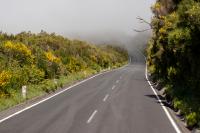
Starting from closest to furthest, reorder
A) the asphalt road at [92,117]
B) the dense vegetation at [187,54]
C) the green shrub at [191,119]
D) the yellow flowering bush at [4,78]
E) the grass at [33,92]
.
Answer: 1. the asphalt road at [92,117]
2. the green shrub at [191,119]
3. the dense vegetation at [187,54]
4. the grass at [33,92]
5. the yellow flowering bush at [4,78]

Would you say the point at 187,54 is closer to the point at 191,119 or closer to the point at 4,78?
the point at 191,119

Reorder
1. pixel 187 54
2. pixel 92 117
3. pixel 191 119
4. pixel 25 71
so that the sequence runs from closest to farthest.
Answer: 1. pixel 191 119
2. pixel 92 117
3. pixel 187 54
4. pixel 25 71

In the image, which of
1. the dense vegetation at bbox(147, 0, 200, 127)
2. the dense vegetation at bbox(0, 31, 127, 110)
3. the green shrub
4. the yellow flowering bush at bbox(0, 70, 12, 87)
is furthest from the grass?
the green shrub

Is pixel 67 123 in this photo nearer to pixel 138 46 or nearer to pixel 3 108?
pixel 3 108

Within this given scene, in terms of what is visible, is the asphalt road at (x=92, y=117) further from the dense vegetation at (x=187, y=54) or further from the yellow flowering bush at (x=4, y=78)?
the yellow flowering bush at (x=4, y=78)

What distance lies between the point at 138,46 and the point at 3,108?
143 meters

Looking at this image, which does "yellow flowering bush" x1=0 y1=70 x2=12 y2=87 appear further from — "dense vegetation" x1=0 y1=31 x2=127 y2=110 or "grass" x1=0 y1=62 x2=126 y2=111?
"grass" x1=0 y1=62 x2=126 y2=111

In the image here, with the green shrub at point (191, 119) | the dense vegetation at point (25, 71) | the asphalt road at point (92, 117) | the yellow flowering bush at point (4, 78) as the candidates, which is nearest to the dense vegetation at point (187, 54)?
the green shrub at point (191, 119)

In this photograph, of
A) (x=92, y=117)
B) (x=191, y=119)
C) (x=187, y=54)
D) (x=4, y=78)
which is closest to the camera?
(x=191, y=119)

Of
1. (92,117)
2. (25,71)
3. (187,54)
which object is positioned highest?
(187,54)

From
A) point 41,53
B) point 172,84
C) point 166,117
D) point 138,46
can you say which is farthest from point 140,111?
point 138,46

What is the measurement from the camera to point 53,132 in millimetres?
13359

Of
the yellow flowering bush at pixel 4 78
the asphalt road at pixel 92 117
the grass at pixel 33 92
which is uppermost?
the yellow flowering bush at pixel 4 78

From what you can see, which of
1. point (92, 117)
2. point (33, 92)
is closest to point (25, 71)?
point (33, 92)
